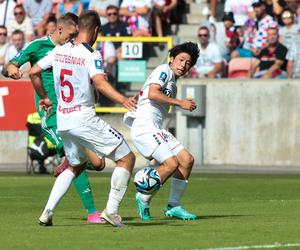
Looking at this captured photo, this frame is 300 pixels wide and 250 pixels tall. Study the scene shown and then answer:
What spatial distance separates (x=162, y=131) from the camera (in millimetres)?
13703

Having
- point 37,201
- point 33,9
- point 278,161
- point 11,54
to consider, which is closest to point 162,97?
point 37,201

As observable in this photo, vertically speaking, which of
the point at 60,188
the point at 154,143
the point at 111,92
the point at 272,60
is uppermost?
the point at 111,92

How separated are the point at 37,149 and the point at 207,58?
4881mm

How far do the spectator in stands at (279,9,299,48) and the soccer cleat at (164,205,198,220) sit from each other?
12.8m

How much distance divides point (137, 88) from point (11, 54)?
10.2ft

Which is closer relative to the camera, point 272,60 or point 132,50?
point 272,60

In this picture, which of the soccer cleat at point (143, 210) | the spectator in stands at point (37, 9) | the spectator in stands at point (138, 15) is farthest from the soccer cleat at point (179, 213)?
the spectator in stands at point (37, 9)

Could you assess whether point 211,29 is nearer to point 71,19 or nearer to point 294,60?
point 294,60

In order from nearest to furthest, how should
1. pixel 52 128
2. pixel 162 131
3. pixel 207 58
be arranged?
pixel 162 131
pixel 52 128
pixel 207 58

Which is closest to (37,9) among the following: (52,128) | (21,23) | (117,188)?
(21,23)

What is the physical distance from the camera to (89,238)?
11156 mm

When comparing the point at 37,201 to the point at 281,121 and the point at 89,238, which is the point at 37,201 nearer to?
the point at 89,238

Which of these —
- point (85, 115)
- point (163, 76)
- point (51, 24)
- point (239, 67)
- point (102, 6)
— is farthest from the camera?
point (102, 6)

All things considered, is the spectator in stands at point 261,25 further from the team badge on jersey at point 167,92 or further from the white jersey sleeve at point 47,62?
the white jersey sleeve at point 47,62
